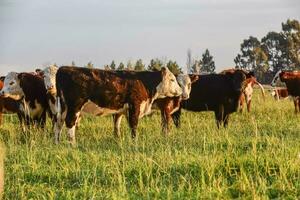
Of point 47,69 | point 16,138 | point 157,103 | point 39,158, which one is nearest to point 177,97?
point 157,103

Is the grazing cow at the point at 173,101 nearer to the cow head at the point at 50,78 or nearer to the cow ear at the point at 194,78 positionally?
the cow ear at the point at 194,78

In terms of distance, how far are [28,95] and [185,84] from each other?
395 centimetres

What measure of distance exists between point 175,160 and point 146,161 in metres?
0.41

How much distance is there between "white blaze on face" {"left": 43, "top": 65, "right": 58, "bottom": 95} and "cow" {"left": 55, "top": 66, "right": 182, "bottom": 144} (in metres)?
0.98

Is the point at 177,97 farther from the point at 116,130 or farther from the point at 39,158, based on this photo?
the point at 39,158

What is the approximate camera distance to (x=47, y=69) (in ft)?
40.0

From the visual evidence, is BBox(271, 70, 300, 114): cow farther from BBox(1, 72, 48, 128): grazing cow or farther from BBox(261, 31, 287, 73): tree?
A: BBox(261, 31, 287, 73): tree

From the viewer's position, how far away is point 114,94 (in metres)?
11.2

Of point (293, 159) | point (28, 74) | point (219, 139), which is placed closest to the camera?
point (293, 159)

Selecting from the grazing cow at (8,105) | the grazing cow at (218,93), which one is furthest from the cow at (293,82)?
the grazing cow at (8,105)

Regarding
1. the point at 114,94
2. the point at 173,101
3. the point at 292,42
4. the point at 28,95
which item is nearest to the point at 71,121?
the point at 114,94

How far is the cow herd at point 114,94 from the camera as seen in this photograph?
1080 centimetres

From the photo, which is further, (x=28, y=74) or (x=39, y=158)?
(x=28, y=74)

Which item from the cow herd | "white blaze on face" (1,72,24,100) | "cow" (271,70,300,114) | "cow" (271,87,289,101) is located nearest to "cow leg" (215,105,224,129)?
the cow herd
